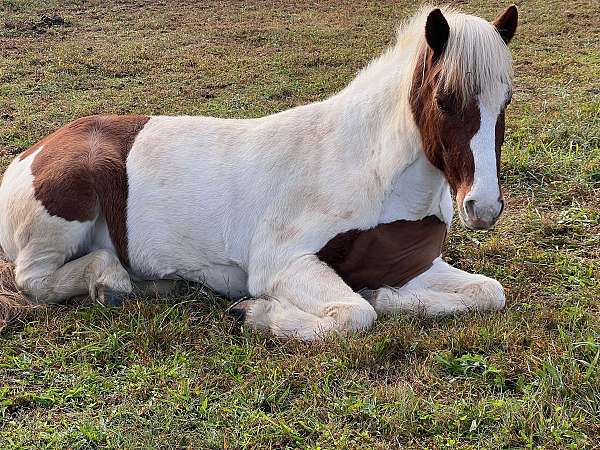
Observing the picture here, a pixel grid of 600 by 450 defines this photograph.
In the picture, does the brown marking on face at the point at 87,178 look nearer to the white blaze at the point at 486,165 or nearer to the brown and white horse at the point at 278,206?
the brown and white horse at the point at 278,206

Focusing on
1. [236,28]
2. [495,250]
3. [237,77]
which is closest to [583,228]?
[495,250]

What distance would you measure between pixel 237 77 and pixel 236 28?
3767 millimetres

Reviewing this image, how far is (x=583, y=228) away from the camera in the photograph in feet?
15.4

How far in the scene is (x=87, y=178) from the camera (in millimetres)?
4023

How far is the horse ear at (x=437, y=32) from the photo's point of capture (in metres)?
3.15

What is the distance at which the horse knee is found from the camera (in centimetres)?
342

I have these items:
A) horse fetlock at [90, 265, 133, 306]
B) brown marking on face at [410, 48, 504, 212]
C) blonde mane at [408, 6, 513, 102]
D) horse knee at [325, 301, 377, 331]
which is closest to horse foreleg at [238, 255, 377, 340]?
horse knee at [325, 301, 377, 331]

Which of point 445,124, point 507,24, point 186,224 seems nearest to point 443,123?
point 445,124

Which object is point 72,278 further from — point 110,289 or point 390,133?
point 390,133

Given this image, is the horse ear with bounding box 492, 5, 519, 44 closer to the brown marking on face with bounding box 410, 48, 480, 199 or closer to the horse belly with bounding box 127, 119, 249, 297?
the brown marking on face with bounding box 410, 48, 480, 199

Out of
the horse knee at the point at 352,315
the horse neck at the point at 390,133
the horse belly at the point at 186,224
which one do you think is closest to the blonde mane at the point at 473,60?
the horse neck at the point at 390,133

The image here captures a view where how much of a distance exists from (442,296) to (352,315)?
0.61 meters

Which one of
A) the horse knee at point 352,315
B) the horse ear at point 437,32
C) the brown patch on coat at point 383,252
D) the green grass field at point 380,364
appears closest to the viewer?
the green grass field at point 380,364

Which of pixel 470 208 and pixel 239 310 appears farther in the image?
pixel 239 310
